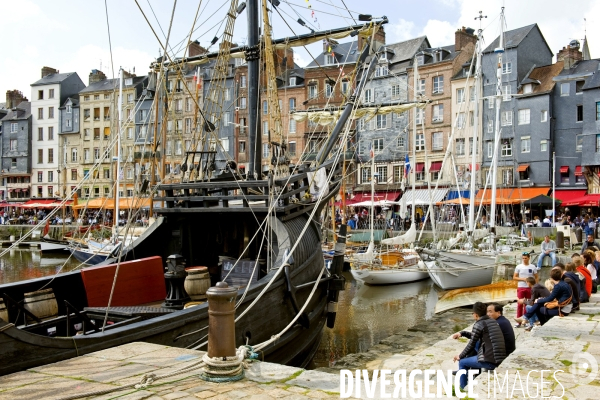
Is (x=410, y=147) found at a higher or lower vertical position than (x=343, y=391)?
higher

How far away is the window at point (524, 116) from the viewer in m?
45.5

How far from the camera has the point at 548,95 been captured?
44188 mm

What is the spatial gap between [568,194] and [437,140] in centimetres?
1218

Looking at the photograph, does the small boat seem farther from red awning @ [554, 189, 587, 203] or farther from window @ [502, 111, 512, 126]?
window @ [502, 111, 512, 126]

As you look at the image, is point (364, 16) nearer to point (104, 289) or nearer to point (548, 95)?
point (104, 289)

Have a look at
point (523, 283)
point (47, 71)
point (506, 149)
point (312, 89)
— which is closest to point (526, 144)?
point (506, 149)

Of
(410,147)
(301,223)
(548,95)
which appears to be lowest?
(301,223)

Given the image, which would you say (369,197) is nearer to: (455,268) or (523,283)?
(455,268)

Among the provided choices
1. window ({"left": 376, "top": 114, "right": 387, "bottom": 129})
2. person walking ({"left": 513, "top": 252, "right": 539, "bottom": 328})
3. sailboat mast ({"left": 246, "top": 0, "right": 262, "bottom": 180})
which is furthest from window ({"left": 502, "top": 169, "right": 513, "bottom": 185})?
sailboat mast ({"left": 246, "top": 0, "right": 262, "bottom": 180})

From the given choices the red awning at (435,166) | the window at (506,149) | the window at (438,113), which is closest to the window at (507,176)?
the window at (506,149)

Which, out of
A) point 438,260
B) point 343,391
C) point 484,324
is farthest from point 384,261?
point 343,391

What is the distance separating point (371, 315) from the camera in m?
20.0

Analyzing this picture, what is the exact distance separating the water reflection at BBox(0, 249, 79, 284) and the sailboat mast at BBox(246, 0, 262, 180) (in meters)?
18.9

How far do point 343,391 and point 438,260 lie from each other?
21.0 m
